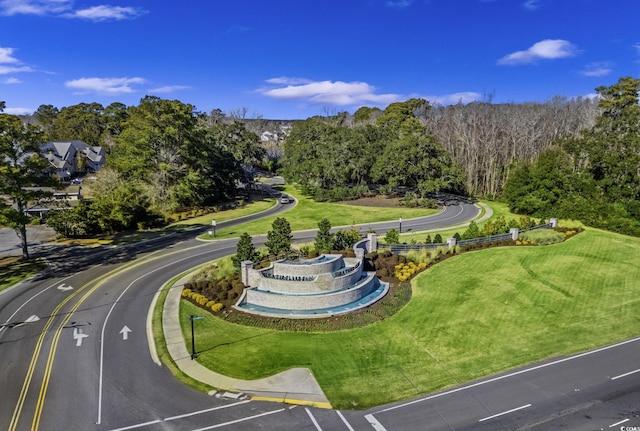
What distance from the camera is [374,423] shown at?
15.5 metres

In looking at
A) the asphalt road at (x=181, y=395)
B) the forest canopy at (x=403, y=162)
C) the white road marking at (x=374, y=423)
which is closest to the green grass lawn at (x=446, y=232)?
the forest canopy at (x=403, y=162)

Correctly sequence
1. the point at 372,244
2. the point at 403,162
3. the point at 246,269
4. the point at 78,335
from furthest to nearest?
the point at 403,162 < the point at 372,244 < the point at 246,269 < the point at 78,335

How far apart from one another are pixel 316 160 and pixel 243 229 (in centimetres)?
2930

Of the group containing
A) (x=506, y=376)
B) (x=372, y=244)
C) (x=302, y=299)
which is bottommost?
(x=506, y=376)

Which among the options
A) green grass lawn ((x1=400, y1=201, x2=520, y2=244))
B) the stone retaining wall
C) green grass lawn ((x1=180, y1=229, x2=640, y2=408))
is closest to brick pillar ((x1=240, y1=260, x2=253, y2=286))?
the stone retaining wall

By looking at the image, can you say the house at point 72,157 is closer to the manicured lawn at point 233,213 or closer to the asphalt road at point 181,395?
the manicured lawn at point 233,213

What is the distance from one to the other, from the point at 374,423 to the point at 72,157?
95.6m

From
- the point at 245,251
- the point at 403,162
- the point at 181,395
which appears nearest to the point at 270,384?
the point at 181,395

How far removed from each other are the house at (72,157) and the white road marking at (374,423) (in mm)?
85328

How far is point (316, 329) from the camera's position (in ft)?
76.2

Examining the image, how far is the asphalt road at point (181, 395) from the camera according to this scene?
15375 millimetres

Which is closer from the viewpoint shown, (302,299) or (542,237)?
(302,299)

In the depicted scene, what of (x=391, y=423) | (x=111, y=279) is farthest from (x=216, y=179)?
(x=391, y=423)

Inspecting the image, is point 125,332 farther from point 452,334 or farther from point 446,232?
point 446,232
